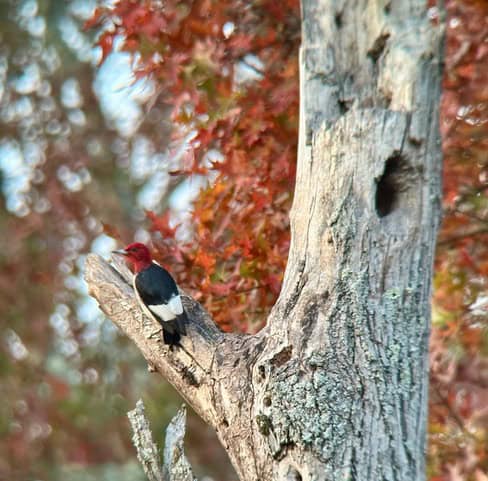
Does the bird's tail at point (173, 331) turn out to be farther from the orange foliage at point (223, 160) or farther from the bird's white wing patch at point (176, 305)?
the orange foliage at point (223, 160)

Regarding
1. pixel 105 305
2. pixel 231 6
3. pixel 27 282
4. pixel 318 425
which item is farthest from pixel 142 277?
pixel 27 282

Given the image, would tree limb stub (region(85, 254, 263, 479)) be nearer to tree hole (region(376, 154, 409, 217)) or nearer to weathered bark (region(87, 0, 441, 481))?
weathered bark (region(87, 0, 441, 481))

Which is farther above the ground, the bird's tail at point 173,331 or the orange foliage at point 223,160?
the orange foliage at point 223,160

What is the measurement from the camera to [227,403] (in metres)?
3.14

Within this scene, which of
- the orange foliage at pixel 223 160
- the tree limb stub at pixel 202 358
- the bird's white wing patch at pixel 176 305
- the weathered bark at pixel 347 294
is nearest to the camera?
the weathered bark at pixel 347 294

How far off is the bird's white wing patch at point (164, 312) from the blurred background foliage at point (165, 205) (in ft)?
Result: 3.34

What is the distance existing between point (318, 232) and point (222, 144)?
5.76 feet

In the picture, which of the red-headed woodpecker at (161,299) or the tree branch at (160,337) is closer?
the tree branch at (160,337)

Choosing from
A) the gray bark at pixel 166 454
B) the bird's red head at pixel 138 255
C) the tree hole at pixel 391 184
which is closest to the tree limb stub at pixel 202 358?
the gray bark at pixel 166 454

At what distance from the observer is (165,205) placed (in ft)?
36.4

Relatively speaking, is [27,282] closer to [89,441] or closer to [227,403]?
[89,441]

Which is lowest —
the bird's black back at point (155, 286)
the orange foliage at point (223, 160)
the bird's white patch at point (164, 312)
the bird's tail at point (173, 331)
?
the bird's tail at point (173, 331)

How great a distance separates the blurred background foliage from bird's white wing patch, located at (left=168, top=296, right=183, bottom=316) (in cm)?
79

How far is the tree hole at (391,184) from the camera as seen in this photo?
11.0 ft
